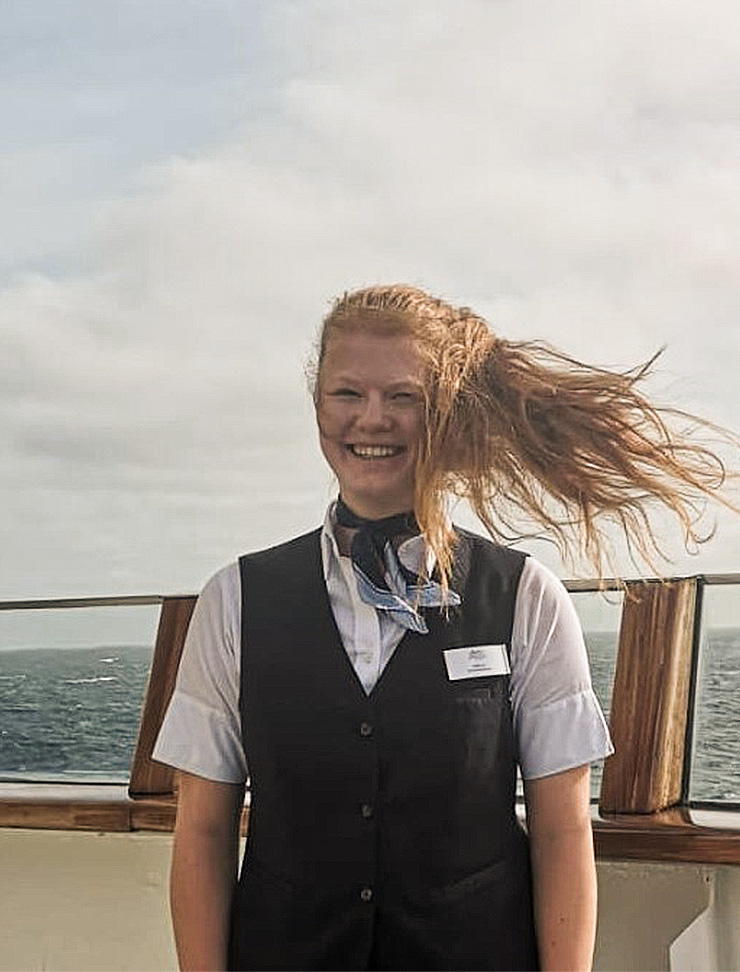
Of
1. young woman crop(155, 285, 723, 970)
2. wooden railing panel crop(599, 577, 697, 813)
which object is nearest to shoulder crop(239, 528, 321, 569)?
young woman crop(155, 285, 723, 970)

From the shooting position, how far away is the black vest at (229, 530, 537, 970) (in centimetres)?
158

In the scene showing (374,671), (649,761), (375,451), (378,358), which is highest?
(378,358)

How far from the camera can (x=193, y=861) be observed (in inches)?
65.5

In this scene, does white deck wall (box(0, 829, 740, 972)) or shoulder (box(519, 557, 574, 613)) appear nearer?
shoulder (box(519, 557, 574, 613))

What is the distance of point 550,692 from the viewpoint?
1.62 meters

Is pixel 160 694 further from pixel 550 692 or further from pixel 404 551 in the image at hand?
pixel 550 692

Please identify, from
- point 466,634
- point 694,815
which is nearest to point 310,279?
point 694,815

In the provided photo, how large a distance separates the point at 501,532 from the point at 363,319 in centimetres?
31

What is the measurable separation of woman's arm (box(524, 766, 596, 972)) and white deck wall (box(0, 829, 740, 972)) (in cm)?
60

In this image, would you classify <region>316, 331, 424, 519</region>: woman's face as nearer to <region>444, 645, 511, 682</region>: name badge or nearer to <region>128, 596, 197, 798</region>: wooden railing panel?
<region>444, 645, 511, 682</region>: name badge

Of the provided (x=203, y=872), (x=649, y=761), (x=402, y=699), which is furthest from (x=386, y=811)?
(x=649, y=761)

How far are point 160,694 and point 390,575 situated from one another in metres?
1.03

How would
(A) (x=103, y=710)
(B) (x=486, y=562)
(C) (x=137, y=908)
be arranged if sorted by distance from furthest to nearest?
A: (A) (x=103, y=710) → (C) (x=137, y=908) → (B) (x=486, y=562)

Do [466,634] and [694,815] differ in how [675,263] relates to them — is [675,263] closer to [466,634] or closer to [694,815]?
[694,815]
